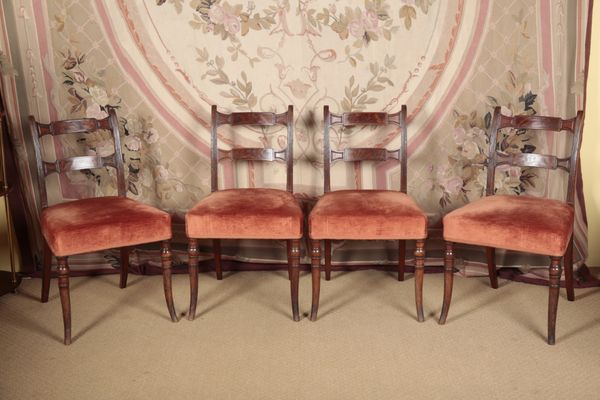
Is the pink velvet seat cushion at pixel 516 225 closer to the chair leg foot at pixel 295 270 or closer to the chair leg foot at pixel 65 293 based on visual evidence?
the chair leg foot at pixel 295 270

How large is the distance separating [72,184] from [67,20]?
85 cm

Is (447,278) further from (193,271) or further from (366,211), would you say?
(193,271)

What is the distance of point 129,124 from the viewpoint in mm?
3453

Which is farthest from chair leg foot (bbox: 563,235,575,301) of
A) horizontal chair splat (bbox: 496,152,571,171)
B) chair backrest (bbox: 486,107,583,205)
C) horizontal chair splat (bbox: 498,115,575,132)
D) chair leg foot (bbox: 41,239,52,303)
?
chair leg foot (bbox: 41,239,52,303)

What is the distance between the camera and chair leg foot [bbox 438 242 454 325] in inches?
113

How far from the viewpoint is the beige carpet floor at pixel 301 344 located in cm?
242

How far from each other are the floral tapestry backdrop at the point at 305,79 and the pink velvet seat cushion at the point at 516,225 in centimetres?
54

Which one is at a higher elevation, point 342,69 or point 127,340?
point 342,69

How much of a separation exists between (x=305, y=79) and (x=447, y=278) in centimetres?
123

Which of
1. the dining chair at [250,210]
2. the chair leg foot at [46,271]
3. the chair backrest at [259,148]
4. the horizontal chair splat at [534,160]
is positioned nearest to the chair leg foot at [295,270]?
the dining chair at [250,210]

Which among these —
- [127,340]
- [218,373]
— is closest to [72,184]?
[127,340]

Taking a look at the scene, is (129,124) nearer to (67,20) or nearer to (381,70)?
→ (67,20)

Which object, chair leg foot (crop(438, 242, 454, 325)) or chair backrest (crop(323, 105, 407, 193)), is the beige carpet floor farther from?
chair backrest (crop(323, 105, 407, 193))

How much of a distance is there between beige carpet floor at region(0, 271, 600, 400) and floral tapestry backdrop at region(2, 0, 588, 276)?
46cm
